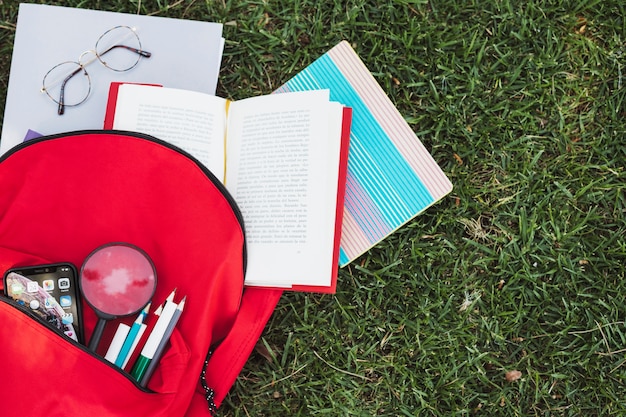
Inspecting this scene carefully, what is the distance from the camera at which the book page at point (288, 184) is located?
121cm

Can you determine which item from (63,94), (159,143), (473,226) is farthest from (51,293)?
(473,226)

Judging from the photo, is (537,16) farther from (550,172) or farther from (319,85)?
(319,85)

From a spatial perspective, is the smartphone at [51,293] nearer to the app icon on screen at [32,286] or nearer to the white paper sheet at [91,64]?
the app icon on screen at [32,286]

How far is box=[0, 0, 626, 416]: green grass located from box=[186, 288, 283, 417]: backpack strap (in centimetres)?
10

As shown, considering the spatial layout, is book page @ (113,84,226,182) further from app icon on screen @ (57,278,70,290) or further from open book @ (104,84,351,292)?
app icon on screen @ (57,278,70,290)

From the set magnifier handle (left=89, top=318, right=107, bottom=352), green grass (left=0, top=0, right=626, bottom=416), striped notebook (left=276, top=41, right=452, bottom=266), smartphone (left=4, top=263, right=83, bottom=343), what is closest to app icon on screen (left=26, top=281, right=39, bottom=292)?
smartphone (left=4, top=263, right=83, bottom=343)

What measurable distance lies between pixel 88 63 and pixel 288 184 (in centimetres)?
55

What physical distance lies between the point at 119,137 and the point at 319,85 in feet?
1.51

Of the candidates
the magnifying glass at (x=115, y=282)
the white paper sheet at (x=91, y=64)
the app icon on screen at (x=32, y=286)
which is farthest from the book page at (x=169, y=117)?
the app icon on screen at (x=32, y=286)

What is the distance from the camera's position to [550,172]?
1347 millimetres

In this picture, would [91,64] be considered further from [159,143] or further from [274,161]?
[274,161]

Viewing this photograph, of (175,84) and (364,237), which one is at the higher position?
(175,84)

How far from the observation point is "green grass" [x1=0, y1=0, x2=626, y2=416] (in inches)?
51.5

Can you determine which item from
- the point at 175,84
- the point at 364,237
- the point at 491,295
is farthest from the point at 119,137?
the point at 491,295
